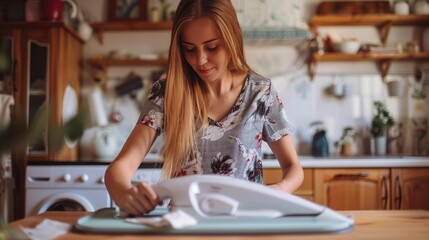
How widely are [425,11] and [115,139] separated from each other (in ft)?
7.95

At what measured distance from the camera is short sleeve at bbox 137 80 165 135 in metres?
1.18

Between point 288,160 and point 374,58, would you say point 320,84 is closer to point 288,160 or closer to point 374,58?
point 374,58

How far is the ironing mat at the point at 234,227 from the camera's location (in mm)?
771

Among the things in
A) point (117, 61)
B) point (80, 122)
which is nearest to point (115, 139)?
point (117, 61)

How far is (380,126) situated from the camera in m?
3.06

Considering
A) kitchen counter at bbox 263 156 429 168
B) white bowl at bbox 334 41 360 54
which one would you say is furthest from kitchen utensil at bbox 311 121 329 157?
white bowl at bbox 334 41 360 54

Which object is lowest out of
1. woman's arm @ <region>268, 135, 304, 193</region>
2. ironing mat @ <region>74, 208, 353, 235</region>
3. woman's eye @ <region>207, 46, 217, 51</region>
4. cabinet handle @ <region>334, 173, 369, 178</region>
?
cabinet handle @ <region>334, 173, 369, 178</region>

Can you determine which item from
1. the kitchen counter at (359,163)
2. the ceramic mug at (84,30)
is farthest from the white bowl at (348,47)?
the ceramic mug at (84,30)

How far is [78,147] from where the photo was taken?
10.5ft

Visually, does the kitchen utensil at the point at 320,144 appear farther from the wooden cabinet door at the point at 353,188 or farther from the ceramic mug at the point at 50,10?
the ceramic mug at the point at 50,10

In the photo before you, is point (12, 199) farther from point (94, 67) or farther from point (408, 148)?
point (408, 148)

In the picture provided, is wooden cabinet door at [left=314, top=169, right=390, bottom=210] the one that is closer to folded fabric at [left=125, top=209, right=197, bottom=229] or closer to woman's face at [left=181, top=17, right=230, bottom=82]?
woman's face at [left=181, top=17, right=230, bottom=82]

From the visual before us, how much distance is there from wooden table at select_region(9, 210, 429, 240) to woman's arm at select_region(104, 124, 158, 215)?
116mm

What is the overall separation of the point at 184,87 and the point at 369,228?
2.06 feet
